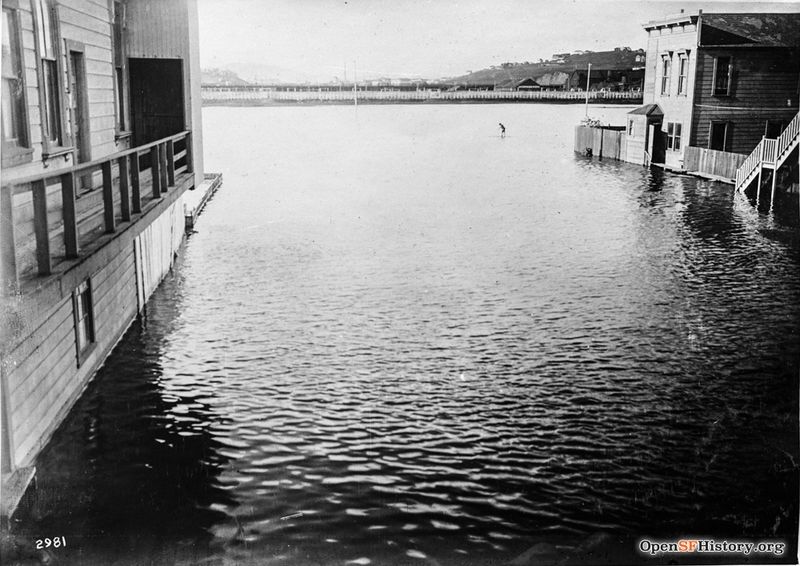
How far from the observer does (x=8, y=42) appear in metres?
9.84

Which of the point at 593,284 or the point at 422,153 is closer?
the point at 593,284

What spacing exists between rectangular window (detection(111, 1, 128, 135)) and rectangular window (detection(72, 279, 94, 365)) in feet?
17.5

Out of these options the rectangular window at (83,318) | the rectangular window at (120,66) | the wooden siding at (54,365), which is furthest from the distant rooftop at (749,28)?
the rectangular window at (83,318)

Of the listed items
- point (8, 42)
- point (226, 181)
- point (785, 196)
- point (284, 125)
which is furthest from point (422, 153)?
point (8, 42)

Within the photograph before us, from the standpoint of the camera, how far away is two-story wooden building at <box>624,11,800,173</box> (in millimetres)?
41312

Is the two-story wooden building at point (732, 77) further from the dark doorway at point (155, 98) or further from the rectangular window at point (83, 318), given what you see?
the rectangular window at point (83, 318)

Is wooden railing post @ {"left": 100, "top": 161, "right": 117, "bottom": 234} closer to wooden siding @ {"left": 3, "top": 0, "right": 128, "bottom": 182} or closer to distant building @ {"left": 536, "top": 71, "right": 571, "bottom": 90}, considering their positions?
wooden siding @ {"left": 3, "top": 0, "right": 128, "bottom": 182}

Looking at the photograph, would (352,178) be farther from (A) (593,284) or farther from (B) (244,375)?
(B) (244,375)

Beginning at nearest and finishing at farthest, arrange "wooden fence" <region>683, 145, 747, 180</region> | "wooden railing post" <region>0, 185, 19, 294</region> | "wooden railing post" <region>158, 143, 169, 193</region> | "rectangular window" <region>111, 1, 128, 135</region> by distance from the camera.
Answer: "wooden railing post" <region>0, 185, 19, 294</region> → "wooden railing post" <region>158, 143, 169, 193</region> → "rectangular window" <region>111, 1, 128, 135</region> → "wooden fence" <region>683, 145, 747, 180</region>

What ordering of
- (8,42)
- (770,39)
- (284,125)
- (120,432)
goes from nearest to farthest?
(8,42) → (120,432) → (770,39) → (284,125)

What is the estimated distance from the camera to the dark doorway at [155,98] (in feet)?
59.9

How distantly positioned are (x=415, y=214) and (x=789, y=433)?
76.7ft

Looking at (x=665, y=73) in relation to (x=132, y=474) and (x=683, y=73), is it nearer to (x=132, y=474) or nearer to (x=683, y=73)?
(x=683, y=73)

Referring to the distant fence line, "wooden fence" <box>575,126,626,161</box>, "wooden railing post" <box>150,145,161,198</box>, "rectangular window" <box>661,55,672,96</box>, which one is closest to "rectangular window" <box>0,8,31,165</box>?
"wooden railing post" <box>150,145,161,198</box>
